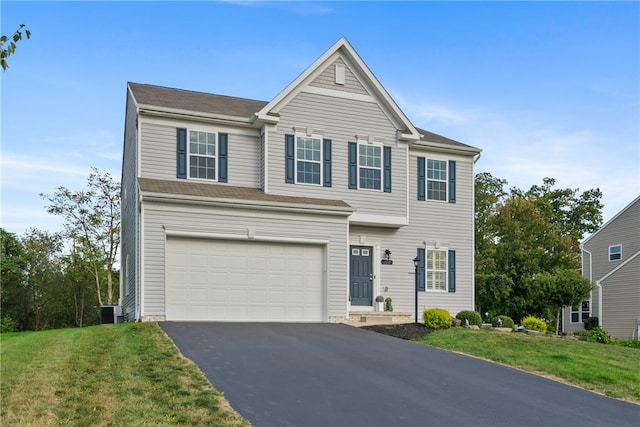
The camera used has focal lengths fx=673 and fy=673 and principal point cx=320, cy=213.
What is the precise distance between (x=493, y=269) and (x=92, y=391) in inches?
1185

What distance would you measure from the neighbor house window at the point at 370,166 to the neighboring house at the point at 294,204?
37 mm

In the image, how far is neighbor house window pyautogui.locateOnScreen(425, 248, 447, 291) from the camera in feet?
74.1

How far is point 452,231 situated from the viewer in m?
23.2

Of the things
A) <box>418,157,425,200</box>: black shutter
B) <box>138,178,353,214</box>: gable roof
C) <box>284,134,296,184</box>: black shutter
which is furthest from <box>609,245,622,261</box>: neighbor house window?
<box>284,134,296,184</box>: black shutter

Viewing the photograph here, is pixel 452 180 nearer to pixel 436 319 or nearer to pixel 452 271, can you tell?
pixel 452 271

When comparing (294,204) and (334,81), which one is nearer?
(294,204)

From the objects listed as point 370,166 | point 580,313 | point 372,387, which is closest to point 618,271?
point 580,313

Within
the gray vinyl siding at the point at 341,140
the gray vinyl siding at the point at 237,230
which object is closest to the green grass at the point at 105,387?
the gray vinyl siding at the point at 237,230

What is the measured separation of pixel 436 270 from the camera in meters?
22.8

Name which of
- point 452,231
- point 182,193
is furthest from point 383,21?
point 452,231

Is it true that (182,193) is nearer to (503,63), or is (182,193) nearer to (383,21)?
(383,21)

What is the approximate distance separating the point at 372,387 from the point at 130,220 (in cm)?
1272

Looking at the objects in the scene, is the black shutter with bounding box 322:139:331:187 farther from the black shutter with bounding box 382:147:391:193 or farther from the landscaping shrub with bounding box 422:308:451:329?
the landscaping shrub with bounding box 422:308:451:329

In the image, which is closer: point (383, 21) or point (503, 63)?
point (383, 21)
